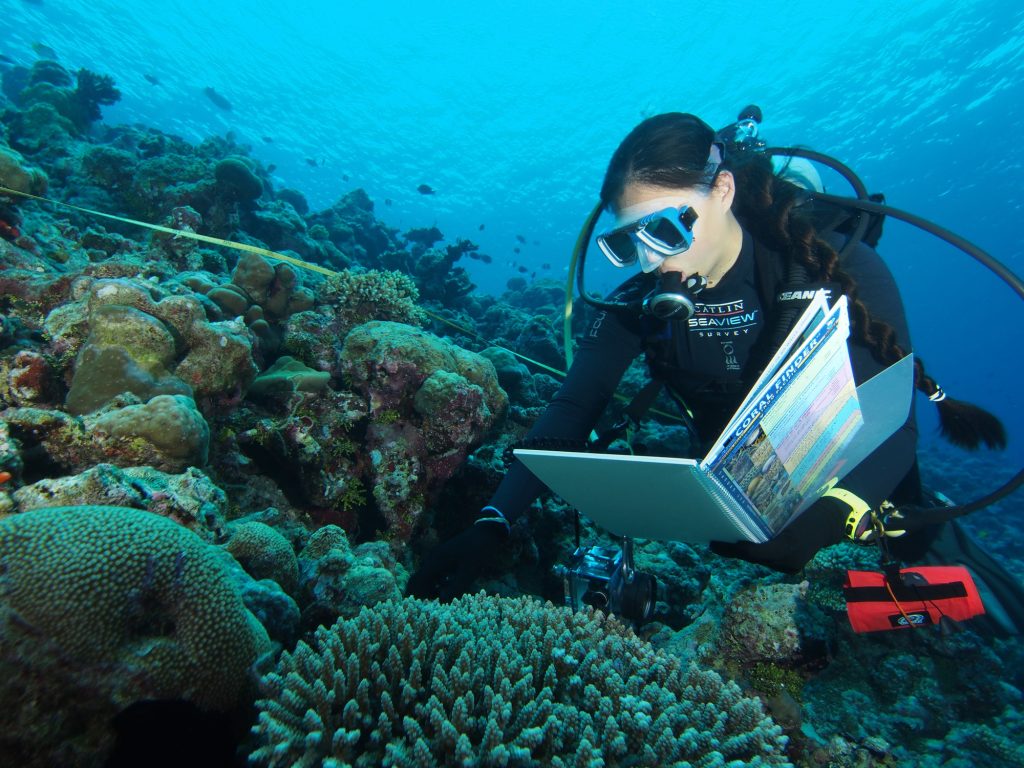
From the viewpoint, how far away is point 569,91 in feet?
168

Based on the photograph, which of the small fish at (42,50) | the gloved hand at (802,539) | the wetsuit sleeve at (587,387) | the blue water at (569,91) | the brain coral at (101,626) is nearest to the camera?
the brain coral at (101,626)

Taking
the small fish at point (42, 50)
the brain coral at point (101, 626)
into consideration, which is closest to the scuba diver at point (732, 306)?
the brain coral at point (101, 626)

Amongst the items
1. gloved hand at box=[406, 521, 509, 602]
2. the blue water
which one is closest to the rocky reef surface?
gloved hand at box=[406, 521, 509, 602]

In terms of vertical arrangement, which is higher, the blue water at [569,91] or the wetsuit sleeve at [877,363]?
the blue water at [569,91]

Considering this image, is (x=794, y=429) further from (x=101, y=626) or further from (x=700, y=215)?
(x=101, y=626)

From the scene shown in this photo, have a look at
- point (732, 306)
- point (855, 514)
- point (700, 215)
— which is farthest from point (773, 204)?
point (855, 514)

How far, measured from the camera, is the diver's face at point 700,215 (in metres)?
2.47

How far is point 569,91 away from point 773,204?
59.2 m

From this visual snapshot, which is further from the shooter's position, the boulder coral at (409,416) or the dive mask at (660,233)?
the boulder coral at (409,416)

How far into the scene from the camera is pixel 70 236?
6668mm

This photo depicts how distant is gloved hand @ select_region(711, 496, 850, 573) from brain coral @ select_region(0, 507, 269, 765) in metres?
2.29

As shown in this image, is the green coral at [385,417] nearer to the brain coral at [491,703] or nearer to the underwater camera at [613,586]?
the underwater camera at [613,586]

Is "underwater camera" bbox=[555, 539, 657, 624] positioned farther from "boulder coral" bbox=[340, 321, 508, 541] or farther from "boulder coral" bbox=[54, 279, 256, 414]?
"boulder coral" bbox=[54, 279, 256, 414]

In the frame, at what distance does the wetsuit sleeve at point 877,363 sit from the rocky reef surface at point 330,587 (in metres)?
0.77
